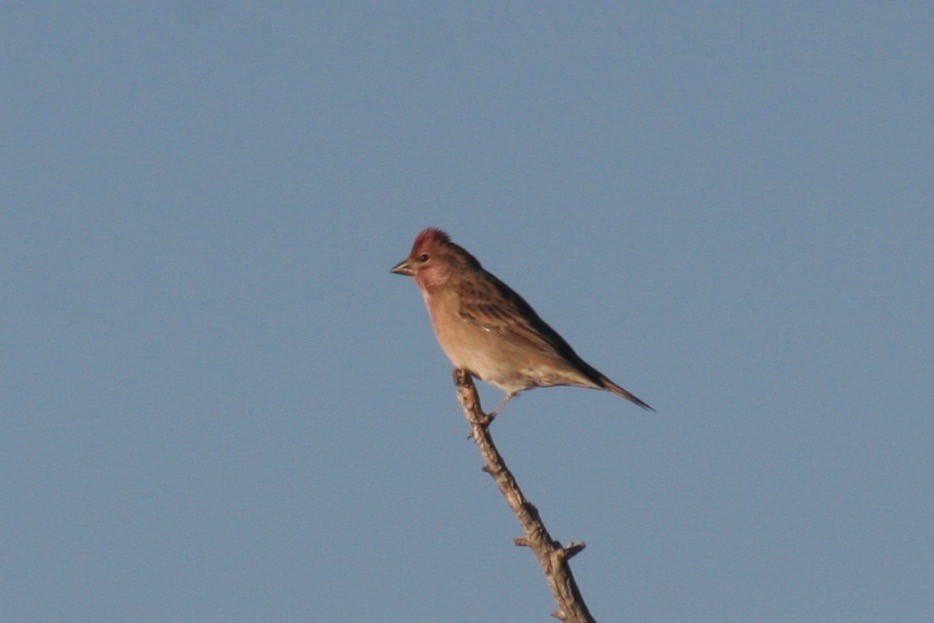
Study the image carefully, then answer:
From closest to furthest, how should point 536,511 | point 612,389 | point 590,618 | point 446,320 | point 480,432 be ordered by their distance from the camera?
point 590,618 < point 536,511 < point 480,432 < point 612,389 < point 446,320

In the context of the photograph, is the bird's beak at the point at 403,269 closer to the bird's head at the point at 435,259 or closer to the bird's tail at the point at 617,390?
the bird's head at the point at 435,259

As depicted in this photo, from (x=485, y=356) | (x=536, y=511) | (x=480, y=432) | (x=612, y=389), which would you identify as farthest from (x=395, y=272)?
(x=536, y=511)

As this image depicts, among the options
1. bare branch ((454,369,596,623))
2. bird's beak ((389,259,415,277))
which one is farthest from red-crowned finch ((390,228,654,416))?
bare branch ((454,369,596,623))

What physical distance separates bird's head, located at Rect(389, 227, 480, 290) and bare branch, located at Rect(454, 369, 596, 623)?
421cm

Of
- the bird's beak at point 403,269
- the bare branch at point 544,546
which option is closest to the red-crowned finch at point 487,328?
the bird's beak at point 403,269

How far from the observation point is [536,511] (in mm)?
6203

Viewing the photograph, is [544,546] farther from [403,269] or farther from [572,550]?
[403,269]

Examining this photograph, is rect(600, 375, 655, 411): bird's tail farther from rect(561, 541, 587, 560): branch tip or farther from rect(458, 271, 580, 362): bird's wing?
rect(561, 541, 587, 560): branch tip

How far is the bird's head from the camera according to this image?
36.3 feet

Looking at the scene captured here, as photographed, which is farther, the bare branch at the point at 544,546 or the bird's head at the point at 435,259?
the bird's head at the point at 435,259

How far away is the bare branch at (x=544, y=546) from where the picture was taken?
19.0ft

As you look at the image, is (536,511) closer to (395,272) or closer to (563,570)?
(563,570)

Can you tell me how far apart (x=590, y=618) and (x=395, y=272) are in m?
5.71

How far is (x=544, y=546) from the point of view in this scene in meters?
6.00
